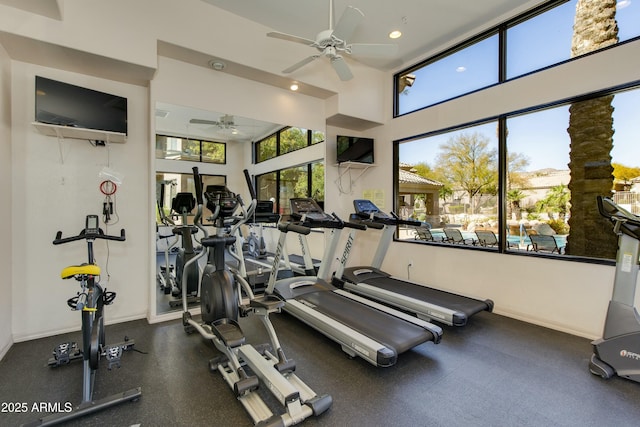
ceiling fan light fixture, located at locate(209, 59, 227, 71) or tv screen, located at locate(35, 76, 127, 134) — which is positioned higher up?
ceiling fan light fixture, located at locate(209, 59, 227, 71)

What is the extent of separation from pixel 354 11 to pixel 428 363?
3.22 m

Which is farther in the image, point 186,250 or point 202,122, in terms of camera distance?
point 202,122

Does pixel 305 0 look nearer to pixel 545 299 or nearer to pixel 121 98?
pixel 121 98

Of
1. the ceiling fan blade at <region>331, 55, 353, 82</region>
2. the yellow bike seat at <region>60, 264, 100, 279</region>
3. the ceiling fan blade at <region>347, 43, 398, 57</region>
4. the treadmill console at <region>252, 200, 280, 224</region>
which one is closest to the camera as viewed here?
the yellow bike seat at <region>60, 264, 100, 279</region>

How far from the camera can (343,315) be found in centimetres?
307

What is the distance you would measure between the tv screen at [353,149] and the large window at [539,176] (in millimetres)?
959

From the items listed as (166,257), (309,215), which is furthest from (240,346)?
(166,257)

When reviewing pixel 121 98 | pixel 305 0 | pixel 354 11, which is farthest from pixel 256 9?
pixel 121 98

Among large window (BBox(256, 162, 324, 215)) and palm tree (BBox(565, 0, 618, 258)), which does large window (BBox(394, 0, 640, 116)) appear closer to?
palm tree (BBox(565, 0, 618, 258))

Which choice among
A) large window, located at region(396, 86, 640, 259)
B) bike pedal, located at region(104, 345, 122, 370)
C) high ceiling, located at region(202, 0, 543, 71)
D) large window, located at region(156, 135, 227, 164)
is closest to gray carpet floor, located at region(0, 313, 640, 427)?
bike pedal, located at region(104, 345, 122, 370)

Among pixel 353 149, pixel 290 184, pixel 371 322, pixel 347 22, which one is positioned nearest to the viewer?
pixel 347 22

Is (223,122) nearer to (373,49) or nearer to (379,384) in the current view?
(373,49)

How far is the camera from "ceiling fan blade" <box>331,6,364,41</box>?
101 inches

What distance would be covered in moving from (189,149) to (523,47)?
450 cm
